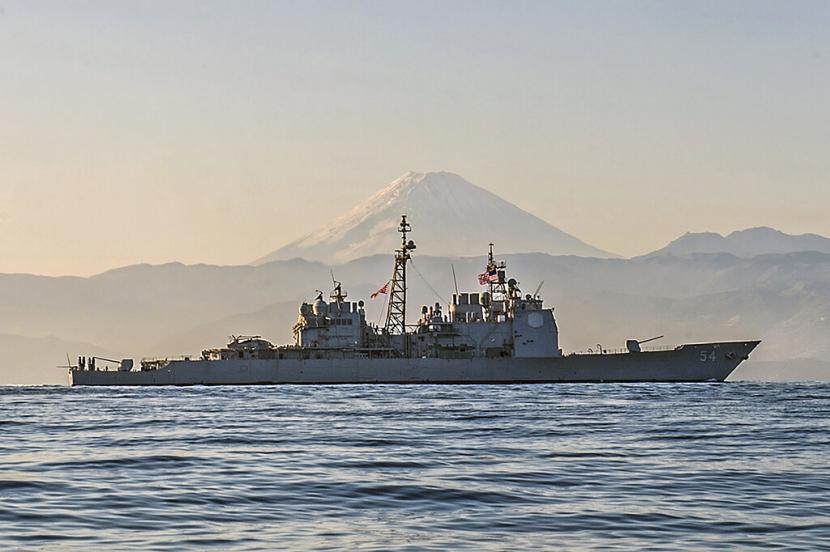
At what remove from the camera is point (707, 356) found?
82.2 m

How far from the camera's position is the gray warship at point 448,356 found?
8144 centimetres

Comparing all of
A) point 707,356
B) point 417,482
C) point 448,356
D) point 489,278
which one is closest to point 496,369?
point 448,356

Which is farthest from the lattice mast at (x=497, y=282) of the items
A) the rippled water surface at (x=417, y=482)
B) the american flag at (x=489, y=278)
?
the rippled water surface at (x=417, y=482)

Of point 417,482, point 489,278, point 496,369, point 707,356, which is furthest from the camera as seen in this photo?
point 489,278

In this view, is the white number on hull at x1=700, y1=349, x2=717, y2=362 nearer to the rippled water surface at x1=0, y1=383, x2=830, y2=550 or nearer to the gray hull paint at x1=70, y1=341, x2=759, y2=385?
the gray hull paint at x1=70, y1=341, x2=759, y2=385

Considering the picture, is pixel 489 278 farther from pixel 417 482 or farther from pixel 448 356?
pixel 417 482

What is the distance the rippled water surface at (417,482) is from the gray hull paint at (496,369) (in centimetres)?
3949

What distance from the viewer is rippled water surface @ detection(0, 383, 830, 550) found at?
1647 centimetres

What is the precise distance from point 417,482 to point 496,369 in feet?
195

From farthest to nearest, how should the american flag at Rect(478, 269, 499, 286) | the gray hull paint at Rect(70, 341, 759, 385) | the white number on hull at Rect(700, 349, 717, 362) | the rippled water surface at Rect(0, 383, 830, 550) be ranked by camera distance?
the american flag at Rect(478, 269, 499, 286) < the white number on hull at Rect(700, 349, 717, 362) < the gray hull paint at Rect(70, 341, 759, 385) < the rippled water surface at Rect(0, 383, 830, 550)

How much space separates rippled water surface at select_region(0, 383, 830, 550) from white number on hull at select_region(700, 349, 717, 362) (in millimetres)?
41374

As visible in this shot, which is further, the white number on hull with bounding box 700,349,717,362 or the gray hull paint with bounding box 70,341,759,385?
the white number on hull with bounding box 700,349,717,362

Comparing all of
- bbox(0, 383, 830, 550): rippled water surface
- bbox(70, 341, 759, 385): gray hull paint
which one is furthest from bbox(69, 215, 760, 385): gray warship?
bbox(0, 383, 830, 550): rippled water surface

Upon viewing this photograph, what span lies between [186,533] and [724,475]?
1074cm
